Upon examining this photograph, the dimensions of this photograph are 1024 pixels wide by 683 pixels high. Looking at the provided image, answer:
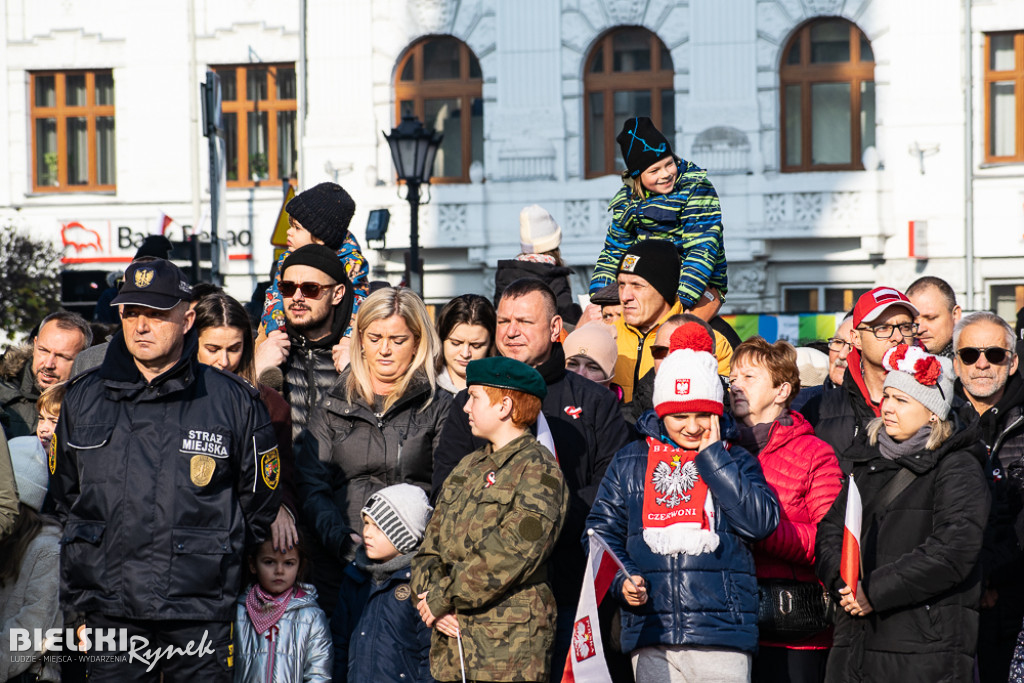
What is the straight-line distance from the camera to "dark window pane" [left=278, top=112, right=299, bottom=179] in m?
24.1

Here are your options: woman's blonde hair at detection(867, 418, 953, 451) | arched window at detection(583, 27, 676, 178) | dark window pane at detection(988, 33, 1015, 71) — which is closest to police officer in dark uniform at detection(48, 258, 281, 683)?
woman's blonde hair at detection(867, 418, 953, 451)

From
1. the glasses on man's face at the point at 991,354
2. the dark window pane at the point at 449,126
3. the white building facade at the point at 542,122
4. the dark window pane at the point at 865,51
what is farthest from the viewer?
the dark window pane at the point at 449,126

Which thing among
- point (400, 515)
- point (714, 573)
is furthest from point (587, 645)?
point (400, 515)

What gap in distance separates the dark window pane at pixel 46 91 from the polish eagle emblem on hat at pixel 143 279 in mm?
20369

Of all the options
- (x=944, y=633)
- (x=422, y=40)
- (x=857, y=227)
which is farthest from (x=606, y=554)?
(x=422, y=40)

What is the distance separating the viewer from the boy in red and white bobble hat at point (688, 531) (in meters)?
5.13

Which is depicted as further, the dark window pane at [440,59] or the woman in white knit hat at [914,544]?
the dark window pane at [440,59]

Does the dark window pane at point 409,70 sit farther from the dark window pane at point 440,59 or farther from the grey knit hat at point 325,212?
the grey knit hat at point 325,212

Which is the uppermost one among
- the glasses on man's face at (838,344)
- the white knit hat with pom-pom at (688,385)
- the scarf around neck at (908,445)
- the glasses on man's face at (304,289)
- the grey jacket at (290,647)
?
the glasses on man's face at (304,289)

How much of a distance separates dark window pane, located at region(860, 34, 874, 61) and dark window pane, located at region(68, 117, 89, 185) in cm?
1325

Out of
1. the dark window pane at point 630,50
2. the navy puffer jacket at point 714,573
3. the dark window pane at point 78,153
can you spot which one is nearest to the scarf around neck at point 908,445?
the navy puffer jacket at point 714,573

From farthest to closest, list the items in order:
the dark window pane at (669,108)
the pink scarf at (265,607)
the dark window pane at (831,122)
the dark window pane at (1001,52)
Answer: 1. the dark window pane at (669,108)
2. the dark window pane at (831,122)
3. the dark window pane at (1001,52)
4. the pink scarf at (265,607)

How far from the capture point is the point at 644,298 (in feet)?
22.2

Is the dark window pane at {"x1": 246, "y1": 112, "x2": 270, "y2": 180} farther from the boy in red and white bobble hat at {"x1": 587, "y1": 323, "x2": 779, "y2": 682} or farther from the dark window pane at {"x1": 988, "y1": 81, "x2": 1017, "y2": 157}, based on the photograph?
the boy in red and white bobble hat at {"x1": 587, "y1": 323, "x2": 779, "y2": 682}
